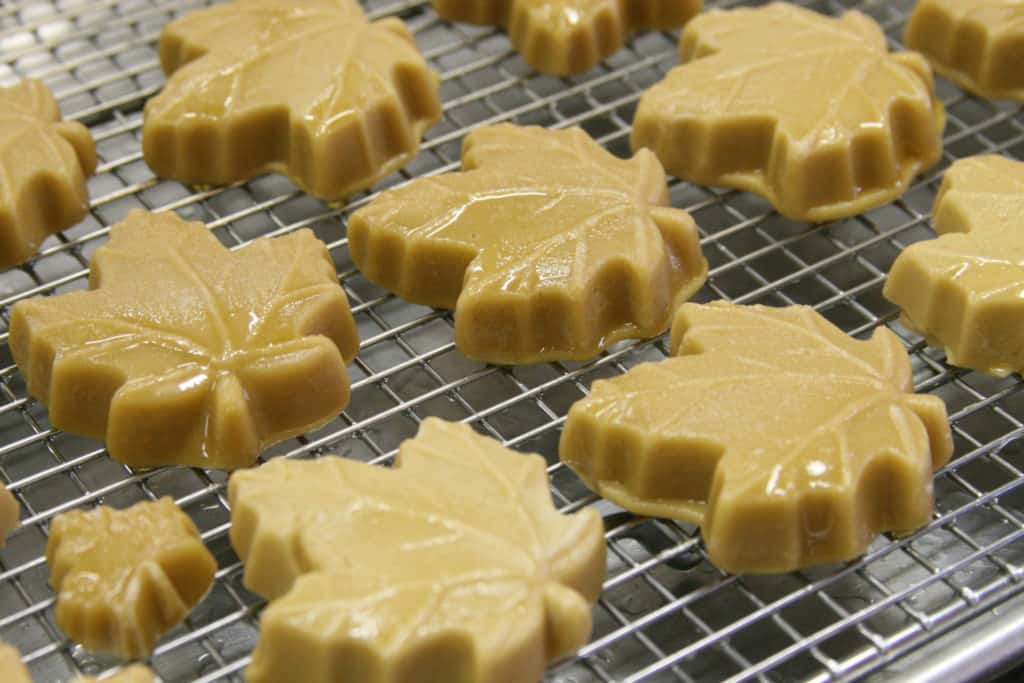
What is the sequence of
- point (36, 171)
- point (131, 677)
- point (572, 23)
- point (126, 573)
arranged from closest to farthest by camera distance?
point (131, 677)
point (126, 573)
point (36, 171)
point (572, 23)

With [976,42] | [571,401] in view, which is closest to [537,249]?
[571,401]

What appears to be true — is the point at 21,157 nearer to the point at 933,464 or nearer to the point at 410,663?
the point at 410,663

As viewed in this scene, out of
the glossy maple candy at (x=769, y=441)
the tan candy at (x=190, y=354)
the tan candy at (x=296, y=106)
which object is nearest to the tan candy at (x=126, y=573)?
the tan candy at (x=190, y=354)

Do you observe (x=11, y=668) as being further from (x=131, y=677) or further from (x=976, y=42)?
(x=976, y=42)

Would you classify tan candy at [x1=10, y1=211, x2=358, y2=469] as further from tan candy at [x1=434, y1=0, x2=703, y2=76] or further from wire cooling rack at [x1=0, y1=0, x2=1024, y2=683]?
tan candy at [x1=434, y1=0, x2=703, y2=76]

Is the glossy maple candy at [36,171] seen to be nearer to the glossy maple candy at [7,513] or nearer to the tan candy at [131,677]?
the glossy maple candy at [7,513]

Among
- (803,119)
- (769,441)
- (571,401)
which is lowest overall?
(571,401)

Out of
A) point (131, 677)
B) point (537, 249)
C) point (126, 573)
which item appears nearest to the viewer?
point (131, 677)

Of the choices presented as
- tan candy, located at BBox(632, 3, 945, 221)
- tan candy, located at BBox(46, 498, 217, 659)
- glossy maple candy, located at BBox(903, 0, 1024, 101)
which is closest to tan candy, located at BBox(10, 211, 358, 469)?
tan candy, located at BBox(46, 498, 217, 659)
